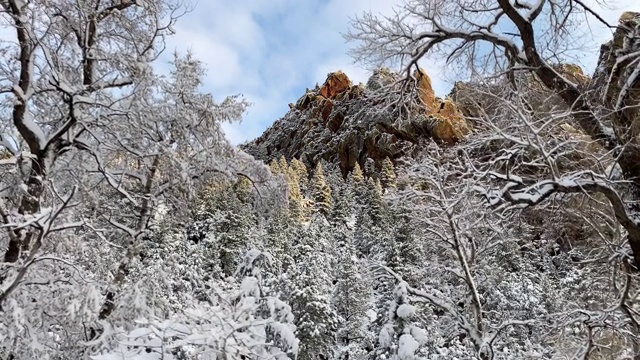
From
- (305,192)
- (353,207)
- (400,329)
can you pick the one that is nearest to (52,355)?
(400,329)

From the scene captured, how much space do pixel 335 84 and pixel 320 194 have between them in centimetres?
3894

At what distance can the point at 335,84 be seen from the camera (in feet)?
282

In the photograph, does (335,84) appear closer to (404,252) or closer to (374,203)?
(374,203)

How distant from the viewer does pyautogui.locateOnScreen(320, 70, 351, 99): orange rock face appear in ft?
280

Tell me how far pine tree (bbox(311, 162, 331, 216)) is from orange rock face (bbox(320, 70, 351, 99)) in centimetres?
3378

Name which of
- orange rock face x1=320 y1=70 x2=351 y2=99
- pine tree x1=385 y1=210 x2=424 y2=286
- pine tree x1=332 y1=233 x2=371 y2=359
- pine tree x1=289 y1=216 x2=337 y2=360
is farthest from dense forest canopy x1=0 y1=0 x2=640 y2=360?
orange rock face x1=320 y1=70 x2=351 y2=99

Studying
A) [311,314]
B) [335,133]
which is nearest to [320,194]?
[335,133]

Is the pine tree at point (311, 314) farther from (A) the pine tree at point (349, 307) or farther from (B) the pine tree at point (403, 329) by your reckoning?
(B) the pine tree at point (403, 329)

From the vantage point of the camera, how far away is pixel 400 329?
1163 centimetres

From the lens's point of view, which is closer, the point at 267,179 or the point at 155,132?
the point at 155,132

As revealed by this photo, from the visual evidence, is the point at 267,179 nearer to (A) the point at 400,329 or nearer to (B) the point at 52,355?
(B) the point at 52,355

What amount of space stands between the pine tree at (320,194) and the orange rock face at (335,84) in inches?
1330

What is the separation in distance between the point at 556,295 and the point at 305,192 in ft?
101

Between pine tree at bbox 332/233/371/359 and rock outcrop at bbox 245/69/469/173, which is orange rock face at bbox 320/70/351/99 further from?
pine tree at bbox 332/233/371/359
